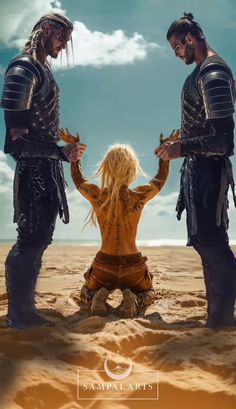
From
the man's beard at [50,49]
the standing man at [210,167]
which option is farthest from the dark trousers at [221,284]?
the man's beard at [50,49]

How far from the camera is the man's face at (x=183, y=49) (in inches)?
140

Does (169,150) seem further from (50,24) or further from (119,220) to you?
(50,24)

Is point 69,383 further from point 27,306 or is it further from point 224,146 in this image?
point 224,146

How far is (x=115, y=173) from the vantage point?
3760 mm

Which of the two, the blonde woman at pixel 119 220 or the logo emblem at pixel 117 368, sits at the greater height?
the blonde woman at pixel 119 220

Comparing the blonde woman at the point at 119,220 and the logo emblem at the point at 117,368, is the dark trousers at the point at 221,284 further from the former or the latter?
the logo emblem at the point at 117,368

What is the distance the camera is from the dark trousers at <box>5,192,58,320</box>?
339cm

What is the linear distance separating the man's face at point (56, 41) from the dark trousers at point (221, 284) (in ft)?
6.48

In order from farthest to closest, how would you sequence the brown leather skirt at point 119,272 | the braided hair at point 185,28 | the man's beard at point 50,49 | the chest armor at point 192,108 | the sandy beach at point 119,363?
the brown leather skirt at point 119,272
the man's beard at point 50,49
the braided hair at point 185,28
the chest armor at point 192,108
the sandy beach at point 119,363

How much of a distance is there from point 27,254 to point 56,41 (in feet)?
5.65

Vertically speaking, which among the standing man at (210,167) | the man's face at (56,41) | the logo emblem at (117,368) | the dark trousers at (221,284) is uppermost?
the man's face at (56,41)

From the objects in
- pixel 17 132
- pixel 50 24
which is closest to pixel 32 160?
pixel 17 132

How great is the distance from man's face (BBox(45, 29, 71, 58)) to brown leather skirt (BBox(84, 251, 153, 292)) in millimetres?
1723

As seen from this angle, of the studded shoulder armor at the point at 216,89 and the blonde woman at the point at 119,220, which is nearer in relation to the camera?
the studded shoulder armor at the point at 216,89
